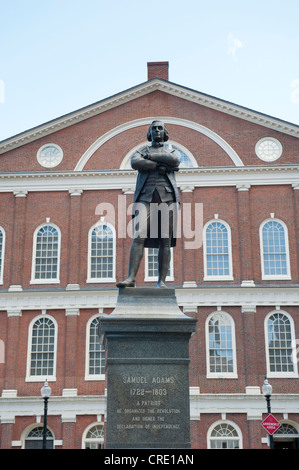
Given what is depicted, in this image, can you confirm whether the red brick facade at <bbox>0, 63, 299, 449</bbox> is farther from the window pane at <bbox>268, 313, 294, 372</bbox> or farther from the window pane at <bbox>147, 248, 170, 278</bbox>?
the window pane at <bbox>147, 248, 170, 278</bbox>

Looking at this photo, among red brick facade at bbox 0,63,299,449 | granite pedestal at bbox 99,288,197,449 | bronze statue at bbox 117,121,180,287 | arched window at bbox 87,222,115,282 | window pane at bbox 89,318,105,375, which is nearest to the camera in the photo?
granite pedestal at bbox 99,288,197,449

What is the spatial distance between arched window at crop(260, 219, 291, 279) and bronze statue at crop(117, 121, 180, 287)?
21240 mm

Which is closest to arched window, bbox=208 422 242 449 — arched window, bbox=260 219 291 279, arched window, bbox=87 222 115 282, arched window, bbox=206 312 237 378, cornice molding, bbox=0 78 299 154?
arched window, bbox=206 312 237 378

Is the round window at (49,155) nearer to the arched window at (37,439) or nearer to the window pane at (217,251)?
the window pane at (217,251)

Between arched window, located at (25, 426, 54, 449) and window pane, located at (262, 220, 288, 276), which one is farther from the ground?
window pane, located at (262, 220, 288, 276)

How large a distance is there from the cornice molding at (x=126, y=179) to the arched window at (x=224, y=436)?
38.0ft

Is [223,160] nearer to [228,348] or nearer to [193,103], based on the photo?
[193,103]

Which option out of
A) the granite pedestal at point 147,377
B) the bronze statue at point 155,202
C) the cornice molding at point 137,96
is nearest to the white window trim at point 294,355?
the cornice molding at point 137,96

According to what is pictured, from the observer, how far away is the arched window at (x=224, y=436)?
28000 millimetres

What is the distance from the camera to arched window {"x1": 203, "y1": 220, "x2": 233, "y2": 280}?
30.4 metres

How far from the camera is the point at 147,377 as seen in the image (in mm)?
8391

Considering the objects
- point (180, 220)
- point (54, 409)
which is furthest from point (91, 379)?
point (180, 220)

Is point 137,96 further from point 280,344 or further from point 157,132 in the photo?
point 157,132

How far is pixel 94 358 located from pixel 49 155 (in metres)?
10.8
